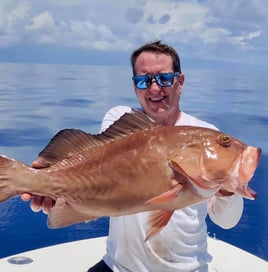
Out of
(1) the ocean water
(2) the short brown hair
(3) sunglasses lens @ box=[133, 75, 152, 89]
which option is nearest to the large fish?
(3) sunglasses lens @ box=[133, 75, 152, 89]

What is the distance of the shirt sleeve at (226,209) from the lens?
2.11 m

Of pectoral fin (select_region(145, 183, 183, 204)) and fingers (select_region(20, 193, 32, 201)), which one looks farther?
fingers (select_region(20, 193, 32, 201))

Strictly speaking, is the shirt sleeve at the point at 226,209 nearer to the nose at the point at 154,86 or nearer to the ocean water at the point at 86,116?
the nose at the point at 154,86

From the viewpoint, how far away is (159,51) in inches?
89.6

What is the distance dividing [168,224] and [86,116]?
891 centimetres

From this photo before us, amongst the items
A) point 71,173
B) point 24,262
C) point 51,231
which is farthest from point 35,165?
point 51,231

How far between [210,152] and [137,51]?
3.13 ft

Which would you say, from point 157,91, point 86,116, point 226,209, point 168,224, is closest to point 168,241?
point 168,224

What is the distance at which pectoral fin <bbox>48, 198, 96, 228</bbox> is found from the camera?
1.62m

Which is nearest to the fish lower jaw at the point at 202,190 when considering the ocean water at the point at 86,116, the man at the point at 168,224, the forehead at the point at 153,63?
the man at the point at 168,224

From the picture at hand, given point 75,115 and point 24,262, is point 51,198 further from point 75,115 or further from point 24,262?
point 75,115

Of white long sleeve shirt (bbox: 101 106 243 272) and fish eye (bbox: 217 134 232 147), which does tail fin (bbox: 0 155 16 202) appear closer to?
fish eye (bbox: 217 134 232 147)

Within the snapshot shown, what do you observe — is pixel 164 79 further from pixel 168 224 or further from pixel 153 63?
pixel 168 224

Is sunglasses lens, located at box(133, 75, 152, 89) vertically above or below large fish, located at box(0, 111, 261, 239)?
above
